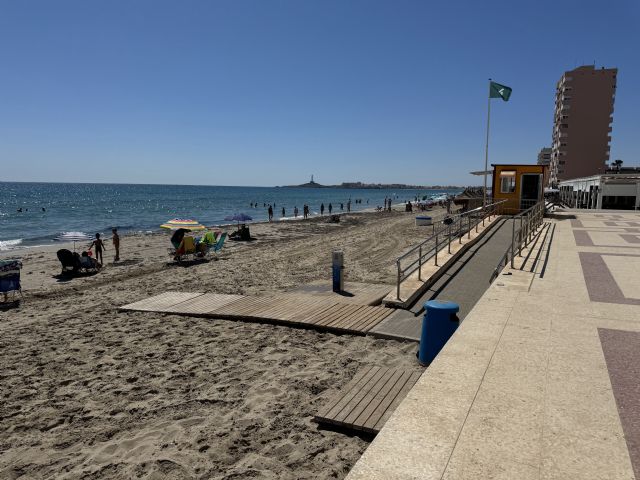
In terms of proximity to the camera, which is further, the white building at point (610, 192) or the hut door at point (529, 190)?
the white building at point (610, 192)

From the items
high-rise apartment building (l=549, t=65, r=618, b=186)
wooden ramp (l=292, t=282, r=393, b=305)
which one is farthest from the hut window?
high-rise apartment building (l=549, t=65, r=618, b=186)

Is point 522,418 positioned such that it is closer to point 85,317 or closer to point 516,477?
point 516,477

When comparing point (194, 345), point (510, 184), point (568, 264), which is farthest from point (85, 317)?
point (510, 184)

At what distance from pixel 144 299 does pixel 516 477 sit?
974cm

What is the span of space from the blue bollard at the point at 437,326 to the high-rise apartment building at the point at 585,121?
69659 mm

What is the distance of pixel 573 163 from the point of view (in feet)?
221

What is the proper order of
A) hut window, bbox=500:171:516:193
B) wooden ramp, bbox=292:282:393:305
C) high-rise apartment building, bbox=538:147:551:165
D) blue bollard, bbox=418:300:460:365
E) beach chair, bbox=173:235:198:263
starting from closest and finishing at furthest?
blue bollard, bbox=418:300:460:365 → wooden ramp, bbox=292:282:393:305 → beach chair, bbox=173:235:198:263 → hut window, bbox=500:171:516:193 → high-rise apartment building, bbox=538:147:551:165

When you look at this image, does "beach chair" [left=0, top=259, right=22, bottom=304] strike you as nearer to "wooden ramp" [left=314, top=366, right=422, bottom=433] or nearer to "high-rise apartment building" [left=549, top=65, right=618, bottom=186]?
"wooden ramp" [left=314, top=366, right=422, bottom=433]

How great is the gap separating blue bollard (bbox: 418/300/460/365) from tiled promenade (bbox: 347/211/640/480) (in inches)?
9.9

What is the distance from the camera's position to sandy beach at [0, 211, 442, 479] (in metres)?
4.12

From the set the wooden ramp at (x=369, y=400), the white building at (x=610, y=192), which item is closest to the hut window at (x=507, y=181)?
the wooden ramp at (x=369, y=400)

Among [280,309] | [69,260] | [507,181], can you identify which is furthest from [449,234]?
[69,260]

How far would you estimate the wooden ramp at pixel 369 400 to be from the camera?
4367mm

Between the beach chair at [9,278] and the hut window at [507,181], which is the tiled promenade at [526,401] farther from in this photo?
the hut window at [507,181]
